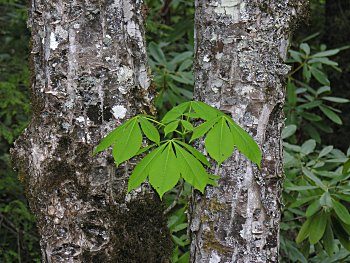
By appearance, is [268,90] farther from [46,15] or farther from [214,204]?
[46,15]

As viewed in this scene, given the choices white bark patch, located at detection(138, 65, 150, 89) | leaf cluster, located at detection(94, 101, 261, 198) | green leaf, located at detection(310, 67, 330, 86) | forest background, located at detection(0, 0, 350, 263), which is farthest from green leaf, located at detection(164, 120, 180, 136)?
green leaf, located at detection(310, 67, 330, 86)

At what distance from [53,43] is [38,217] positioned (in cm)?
53

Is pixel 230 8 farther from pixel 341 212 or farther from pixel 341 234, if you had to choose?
pixel 341 234

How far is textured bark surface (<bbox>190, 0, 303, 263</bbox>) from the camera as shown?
5.05 feet

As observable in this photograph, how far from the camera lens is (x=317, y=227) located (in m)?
2.57

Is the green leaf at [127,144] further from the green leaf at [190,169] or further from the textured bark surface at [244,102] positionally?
the textured bark surface at [244,102]

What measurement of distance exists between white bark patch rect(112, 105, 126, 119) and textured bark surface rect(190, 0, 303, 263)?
0.79ft

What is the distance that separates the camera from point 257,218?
1573mm

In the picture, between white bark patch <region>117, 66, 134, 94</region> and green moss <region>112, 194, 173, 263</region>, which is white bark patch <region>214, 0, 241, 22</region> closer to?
white bark patch <region>117, 66, 134, 94</region>

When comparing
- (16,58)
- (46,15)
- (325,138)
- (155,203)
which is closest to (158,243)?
(155,203)

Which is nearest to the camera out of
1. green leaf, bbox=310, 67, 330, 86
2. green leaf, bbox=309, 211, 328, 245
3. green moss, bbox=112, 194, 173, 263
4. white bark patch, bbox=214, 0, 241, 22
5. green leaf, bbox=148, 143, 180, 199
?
green leaf, bbox=148, 143, 180, 199

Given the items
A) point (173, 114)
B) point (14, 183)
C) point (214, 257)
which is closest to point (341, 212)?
point (214, 257)

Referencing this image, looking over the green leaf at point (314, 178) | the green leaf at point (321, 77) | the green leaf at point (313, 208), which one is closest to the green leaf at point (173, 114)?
the green leaf at point (313, 208)

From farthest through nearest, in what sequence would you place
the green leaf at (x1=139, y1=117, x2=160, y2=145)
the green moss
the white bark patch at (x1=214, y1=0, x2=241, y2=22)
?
the green moss → the white bark patch at (x1=214, y1=0, x2=241, y2=22) → the green leaf at (x1=139, y1=117, x2=160, y2=145)
